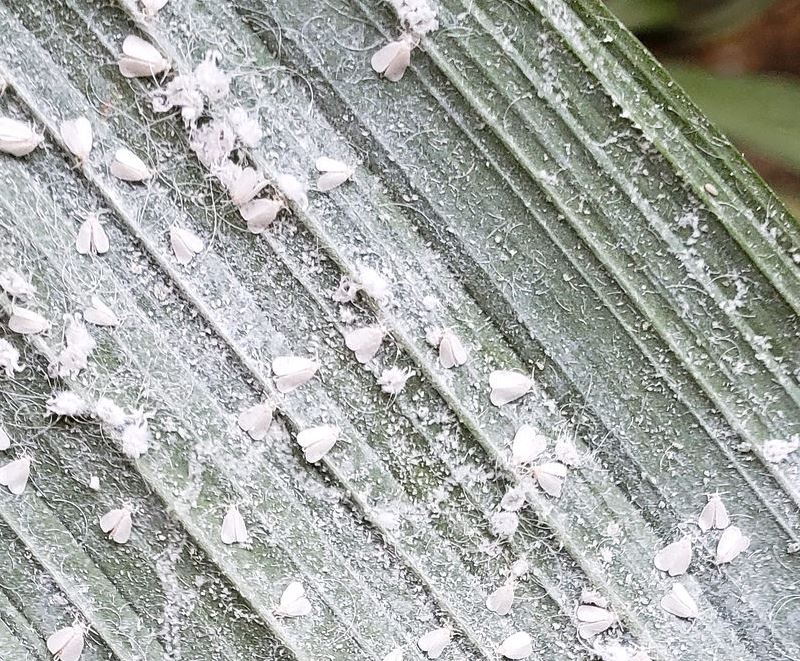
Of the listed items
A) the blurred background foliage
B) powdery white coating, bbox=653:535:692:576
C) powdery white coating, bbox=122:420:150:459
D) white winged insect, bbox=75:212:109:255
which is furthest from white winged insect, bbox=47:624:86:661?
the blurred background foliage

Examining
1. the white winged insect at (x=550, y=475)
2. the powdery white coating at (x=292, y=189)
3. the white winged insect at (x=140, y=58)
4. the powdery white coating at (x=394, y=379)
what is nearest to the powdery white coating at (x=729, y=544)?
the white winged insect at (x=550, y=475)

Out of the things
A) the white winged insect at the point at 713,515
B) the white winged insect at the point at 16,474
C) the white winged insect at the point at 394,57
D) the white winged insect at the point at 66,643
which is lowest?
the white winged insect at the point at 66,643

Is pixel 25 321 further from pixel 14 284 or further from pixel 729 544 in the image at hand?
pixel 729 544

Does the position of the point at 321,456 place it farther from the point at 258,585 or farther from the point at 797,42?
the point at 797,42

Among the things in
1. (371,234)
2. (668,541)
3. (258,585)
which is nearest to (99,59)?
(371,234)

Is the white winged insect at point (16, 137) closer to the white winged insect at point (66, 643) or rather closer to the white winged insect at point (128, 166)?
the white winged insect at point (128, 166)

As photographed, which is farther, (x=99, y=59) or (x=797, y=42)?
(x=797, y=42)
